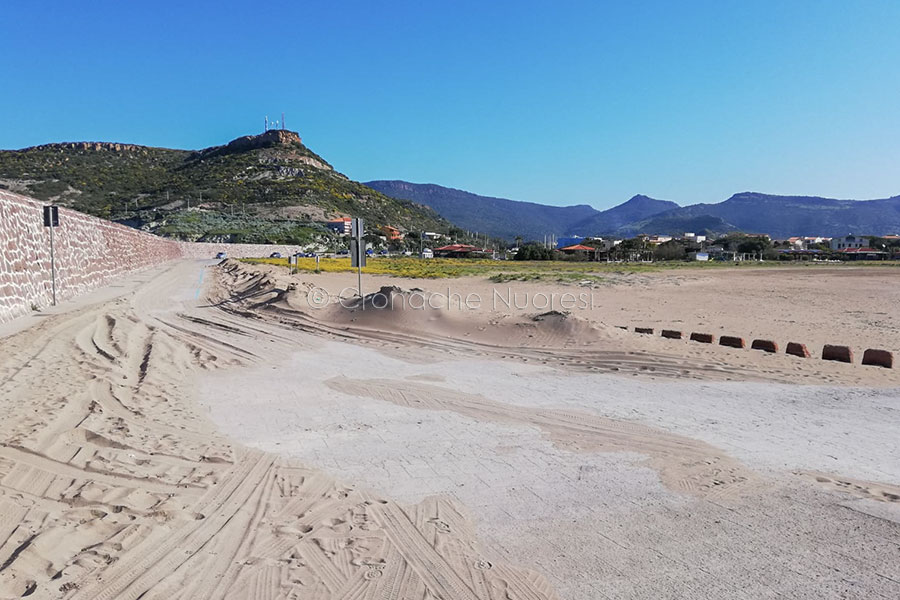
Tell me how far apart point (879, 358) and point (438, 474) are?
8.79 meters

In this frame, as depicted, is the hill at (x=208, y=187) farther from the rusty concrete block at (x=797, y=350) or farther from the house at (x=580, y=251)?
the rusty concrete block at (x=797, y=350)

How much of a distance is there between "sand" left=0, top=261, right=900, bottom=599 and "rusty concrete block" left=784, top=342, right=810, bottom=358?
1.49 ft

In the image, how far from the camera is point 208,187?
87.2 meters

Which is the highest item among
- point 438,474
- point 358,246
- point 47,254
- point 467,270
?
point 358,246

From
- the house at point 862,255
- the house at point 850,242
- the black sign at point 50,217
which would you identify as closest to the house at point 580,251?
the house at point 862,255

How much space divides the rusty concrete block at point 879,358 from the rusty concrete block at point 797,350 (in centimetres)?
87

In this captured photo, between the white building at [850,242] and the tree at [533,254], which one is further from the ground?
the white building at [850,242]

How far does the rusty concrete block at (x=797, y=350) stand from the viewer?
9.95 metres

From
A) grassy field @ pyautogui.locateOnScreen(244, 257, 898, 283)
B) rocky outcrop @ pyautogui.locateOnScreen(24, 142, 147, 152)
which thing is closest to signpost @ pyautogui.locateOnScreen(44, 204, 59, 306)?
grassy field @ pyautogui.locateOnScreen(244, 257, 898, 283)

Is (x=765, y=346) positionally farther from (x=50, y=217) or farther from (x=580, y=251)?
(x=580, y=251)

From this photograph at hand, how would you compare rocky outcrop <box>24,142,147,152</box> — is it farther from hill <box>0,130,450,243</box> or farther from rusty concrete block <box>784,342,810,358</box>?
rusty concrete block <box>784,342,810,358</box>

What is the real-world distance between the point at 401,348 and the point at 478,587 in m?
7.86

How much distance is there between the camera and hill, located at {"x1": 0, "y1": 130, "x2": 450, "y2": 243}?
71375 millimetres

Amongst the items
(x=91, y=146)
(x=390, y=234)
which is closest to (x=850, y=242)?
(x=390, y=234)
